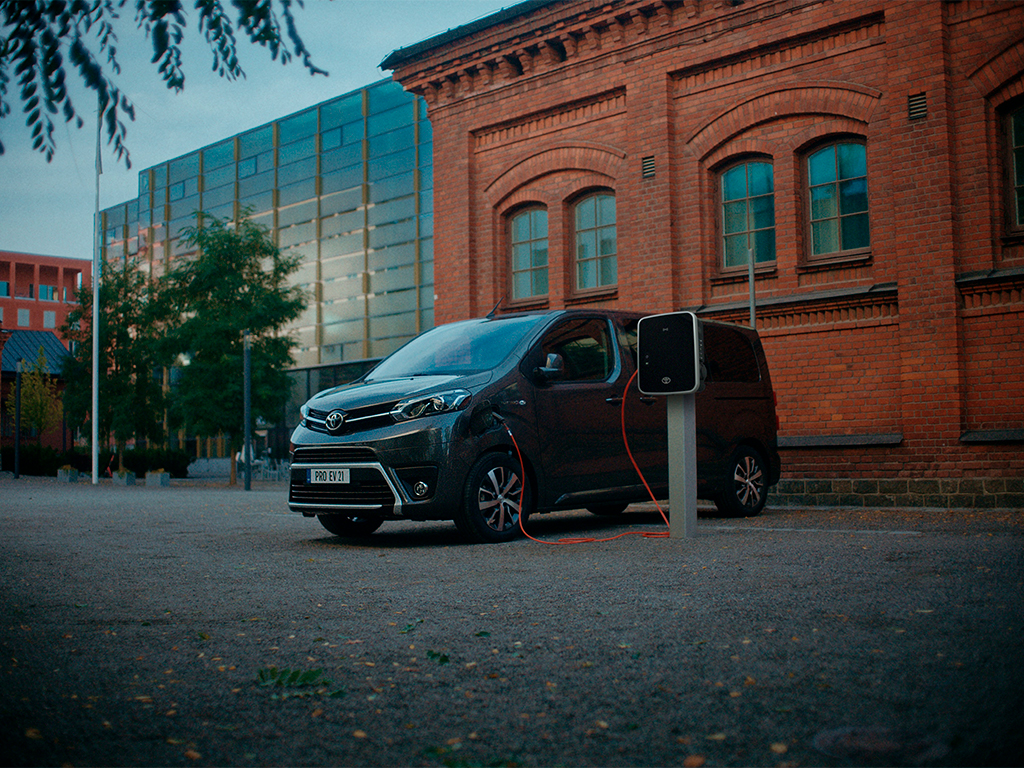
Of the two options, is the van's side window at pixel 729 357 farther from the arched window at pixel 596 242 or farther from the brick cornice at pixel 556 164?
the brick cornice at pixel 556 164

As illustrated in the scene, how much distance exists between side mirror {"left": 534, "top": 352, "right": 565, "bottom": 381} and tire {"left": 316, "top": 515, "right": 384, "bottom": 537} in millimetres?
2049

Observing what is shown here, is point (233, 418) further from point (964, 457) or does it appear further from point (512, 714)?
point (512, 714)

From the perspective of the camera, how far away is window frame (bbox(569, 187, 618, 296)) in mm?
16172

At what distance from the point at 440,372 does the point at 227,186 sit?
3735cm

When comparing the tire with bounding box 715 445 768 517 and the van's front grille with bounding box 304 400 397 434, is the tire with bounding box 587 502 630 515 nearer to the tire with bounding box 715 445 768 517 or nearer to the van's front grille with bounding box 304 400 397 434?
the tire with bounding box 715 445 768 517

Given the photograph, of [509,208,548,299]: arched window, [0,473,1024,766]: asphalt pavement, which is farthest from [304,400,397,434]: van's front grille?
[509,208,548,299]: arched window

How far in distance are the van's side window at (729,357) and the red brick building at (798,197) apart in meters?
2.91

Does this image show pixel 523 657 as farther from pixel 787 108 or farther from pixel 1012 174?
pixel 787 108

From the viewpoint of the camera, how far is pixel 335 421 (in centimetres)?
782

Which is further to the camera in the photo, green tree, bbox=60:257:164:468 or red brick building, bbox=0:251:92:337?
red brick building, bbox=0:251:92:337

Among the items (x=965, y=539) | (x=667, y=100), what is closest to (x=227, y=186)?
(x=667, y=100)

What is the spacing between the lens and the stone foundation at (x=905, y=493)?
37.7ft

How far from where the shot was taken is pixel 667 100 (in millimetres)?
15102

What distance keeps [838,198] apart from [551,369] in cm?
738
